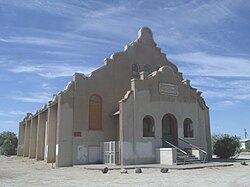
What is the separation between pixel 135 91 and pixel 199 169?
916 centimetres

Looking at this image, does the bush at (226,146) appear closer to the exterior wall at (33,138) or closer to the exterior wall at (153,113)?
the exterior wall at (153,113)

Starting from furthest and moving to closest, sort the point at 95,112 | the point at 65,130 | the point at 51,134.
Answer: the point at 51,134 → the point at 95,112 → the point at 65,130

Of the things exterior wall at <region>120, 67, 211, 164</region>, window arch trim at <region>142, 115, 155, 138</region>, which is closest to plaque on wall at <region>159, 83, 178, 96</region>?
exterior wall at <region>120, 67, 211, 164</region>

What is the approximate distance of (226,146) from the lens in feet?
106

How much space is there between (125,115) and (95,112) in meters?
3.91

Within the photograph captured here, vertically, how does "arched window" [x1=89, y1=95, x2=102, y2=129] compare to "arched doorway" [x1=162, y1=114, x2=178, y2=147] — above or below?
above

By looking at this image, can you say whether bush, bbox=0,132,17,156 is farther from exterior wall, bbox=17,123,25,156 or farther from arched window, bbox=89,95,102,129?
arched window, bbox=89,95,102,129

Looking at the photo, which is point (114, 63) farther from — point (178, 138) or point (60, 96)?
point (178, 138)

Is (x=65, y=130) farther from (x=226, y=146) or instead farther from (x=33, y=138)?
(x=226, y=146)

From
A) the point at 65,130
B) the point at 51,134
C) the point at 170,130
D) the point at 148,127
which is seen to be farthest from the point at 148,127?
the point at 51,134

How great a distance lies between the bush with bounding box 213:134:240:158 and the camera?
1264 inches

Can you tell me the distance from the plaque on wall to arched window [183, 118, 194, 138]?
11.4 ft

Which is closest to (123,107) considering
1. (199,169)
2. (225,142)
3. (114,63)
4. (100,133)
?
(100,133)

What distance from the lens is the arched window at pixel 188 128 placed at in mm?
30078
